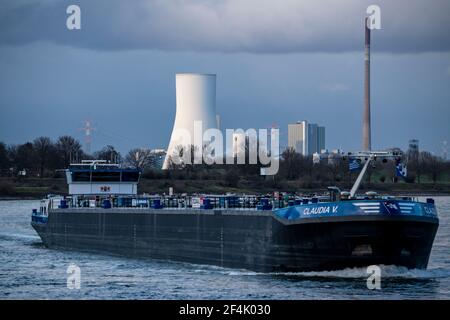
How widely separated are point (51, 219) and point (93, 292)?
3361 centimetres

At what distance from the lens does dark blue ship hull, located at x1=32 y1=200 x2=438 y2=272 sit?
2206 inches

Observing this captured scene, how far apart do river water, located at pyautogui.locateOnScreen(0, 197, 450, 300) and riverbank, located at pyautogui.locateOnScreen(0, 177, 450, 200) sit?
58.0 m

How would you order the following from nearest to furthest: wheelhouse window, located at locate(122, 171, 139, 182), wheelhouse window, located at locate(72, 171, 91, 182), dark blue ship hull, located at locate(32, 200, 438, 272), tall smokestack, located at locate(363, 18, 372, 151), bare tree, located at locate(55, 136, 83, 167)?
dark blue ship hull, located at locate(32, 200, 438, 272), wheelhouse window, located at locate(72, 171, 91, 182), wheelhouse window, located at locate(122, 171, 139, 182), tall smokestack, located at locate(363, 18, 372, 151), bare tree, located at locate(55, 136, 83, 167)

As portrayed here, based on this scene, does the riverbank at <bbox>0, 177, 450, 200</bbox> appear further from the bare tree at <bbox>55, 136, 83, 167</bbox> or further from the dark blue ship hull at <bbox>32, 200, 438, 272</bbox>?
the dark blue ship hull at <bbox>32, 200, 438, 272</bbox>

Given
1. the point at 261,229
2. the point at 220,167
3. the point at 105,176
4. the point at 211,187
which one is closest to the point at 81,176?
the point at 105,176

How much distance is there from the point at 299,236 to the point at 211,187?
8308 centimetres

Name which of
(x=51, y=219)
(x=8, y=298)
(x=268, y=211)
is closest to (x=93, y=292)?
(x=8, y=298)

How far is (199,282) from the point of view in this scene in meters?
59.5

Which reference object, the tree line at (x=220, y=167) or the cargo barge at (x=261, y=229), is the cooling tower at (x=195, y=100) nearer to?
the tree line at (x=220, y=167)

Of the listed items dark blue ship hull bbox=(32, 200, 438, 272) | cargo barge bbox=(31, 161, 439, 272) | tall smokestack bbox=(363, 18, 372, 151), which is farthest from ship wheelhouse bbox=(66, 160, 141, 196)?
tall smokestack bbox=(363, 18, 372, 151)

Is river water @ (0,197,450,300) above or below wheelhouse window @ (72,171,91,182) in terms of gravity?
below

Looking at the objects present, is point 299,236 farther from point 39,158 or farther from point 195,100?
point 39,158
